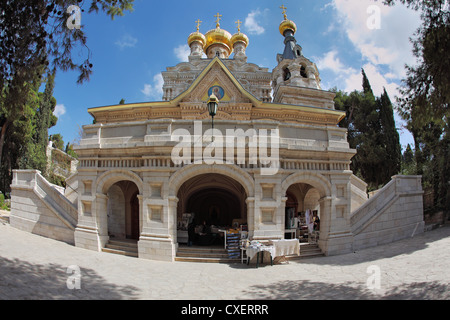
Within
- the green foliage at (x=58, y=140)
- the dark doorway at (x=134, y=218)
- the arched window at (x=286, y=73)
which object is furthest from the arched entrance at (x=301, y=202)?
the green foliage at (x=58, y=140)

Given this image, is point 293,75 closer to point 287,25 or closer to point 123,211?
point 287,25

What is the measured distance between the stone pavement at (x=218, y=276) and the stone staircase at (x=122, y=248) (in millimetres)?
343

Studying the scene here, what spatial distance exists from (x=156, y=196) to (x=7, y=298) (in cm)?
495

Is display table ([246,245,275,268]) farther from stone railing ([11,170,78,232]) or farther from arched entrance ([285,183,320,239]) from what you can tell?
stone railing ([11,170,78,232])

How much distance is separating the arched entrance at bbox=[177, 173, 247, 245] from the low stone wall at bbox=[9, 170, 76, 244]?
510 cm

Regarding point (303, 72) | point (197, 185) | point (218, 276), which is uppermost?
point (303, 72)

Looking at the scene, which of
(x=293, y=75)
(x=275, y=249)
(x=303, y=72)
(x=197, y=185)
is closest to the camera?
(x=275, y=249)

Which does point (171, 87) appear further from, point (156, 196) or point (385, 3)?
point (385, 3)

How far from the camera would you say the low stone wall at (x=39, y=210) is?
11133mm

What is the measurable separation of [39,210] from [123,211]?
384 cm

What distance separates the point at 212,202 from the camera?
16.3 m

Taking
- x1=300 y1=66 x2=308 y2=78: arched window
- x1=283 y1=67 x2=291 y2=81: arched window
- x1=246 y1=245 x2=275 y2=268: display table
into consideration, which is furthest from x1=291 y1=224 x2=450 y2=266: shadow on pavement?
x1=283 y1=67 x2=291 y2=81: arched window

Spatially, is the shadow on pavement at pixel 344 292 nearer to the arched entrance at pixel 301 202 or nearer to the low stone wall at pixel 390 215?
the low stone wall at pixel 390 215

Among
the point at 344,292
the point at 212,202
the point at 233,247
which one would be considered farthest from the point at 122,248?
the point at 344,292
